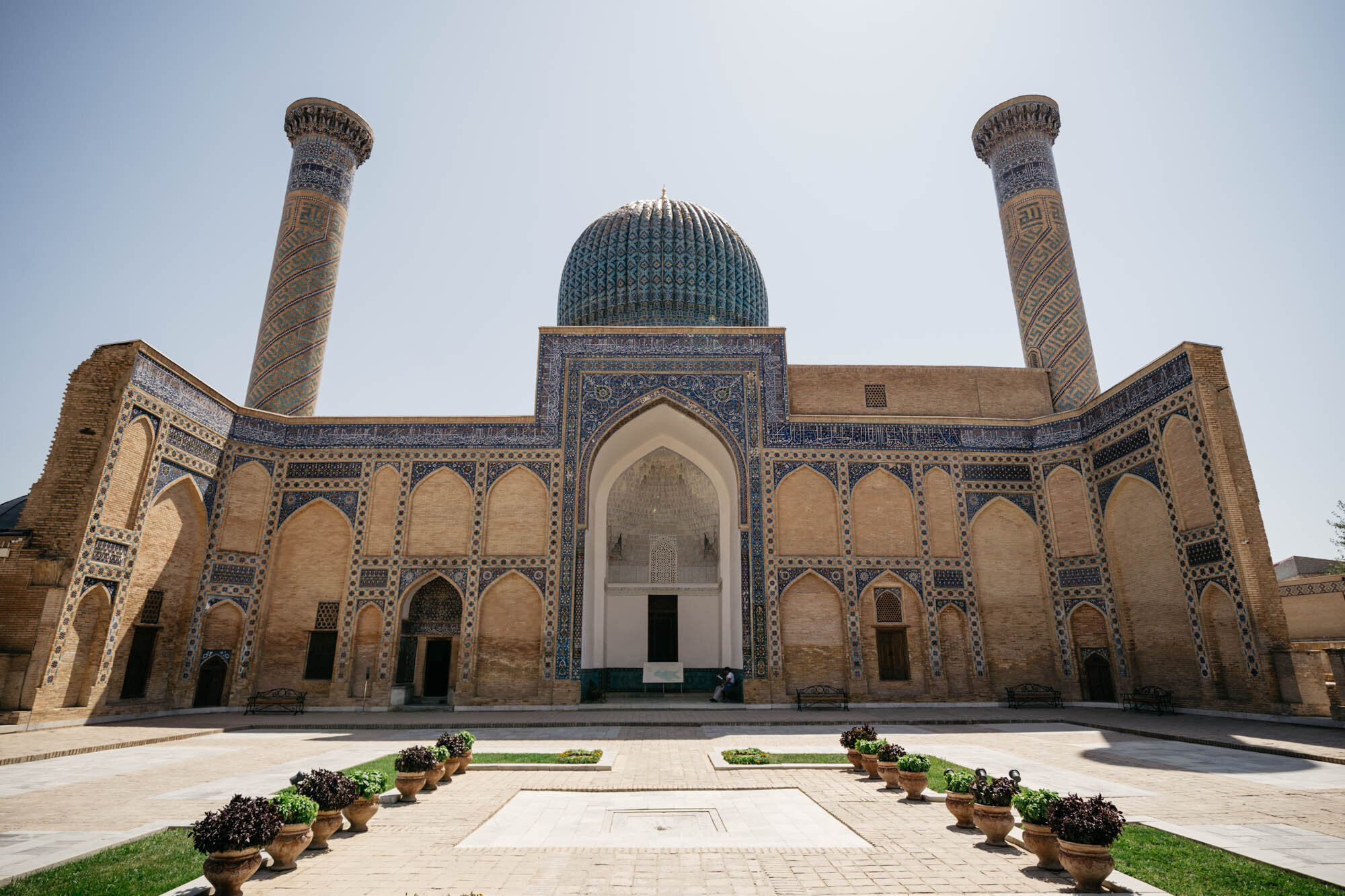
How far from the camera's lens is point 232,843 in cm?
302

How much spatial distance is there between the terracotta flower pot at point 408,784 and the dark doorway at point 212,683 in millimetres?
8186

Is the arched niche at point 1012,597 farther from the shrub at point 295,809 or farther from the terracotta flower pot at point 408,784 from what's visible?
the shrub at point 295,809

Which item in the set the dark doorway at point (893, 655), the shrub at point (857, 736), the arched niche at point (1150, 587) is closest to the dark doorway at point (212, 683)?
the shrub at point (857, 736)

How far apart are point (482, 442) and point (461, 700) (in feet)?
14.1

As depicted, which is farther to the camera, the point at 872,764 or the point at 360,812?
the point at 872,764

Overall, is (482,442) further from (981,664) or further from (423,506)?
(981,664)

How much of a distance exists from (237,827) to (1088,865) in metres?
3.71

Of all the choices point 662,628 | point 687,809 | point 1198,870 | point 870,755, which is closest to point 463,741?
point 687,809

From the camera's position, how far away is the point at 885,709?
11188 millimetres

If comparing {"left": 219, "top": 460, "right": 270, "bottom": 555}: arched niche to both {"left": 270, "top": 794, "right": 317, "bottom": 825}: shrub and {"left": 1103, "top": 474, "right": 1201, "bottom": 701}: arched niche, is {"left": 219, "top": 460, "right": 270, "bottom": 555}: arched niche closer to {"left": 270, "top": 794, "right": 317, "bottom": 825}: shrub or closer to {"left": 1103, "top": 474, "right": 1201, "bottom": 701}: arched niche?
{"left": 270, "top": 794, "right": 317, "bottom": 825}: shrub

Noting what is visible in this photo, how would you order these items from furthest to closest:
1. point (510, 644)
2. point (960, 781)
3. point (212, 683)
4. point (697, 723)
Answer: point (510, 644) < point (212, 683) < point (697, 723) < point (960, 781)

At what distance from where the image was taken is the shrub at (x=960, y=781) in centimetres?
415

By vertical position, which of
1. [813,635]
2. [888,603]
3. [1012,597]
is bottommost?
[813,635]

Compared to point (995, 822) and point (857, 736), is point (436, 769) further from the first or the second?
point (995, 822)
